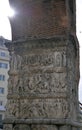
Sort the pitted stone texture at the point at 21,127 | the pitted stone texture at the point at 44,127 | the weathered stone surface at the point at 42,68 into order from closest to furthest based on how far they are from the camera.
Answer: the pitted stone texture at the point at 44,127, the weathered stone surface at the point at 42,68, the pitted stone texture at the point at 21,127

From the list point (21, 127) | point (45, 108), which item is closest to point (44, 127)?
point (45, 108)

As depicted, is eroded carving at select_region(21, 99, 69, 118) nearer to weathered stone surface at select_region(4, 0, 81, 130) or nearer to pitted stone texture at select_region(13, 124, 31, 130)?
weathered stone surface at select_region(4, 0, 81, 130)

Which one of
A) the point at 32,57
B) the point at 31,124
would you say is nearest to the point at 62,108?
the point at 31,124

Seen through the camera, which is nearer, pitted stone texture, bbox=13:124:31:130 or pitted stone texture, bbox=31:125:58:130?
pitted stone texture, bbox=31:125:58:130

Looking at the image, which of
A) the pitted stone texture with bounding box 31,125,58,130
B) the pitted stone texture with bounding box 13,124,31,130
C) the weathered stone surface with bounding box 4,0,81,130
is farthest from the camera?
the pitted stone texture with bounding box 13,124,31,130

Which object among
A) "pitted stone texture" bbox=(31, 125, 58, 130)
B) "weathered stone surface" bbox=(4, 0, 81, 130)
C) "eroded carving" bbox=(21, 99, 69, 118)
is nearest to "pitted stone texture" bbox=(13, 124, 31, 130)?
"weathered stone surface" bbox=(4, 0, 81, 130)

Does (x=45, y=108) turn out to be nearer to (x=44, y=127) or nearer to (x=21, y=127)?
(x=44, y=127)

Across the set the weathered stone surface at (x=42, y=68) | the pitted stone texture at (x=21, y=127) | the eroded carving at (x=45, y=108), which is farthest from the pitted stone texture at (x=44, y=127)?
the eroded carving at (x=45, y=108)

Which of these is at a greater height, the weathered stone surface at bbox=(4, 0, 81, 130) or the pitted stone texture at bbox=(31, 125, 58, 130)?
the weathered stone surface at bbox=(4, 0, 81, 130)

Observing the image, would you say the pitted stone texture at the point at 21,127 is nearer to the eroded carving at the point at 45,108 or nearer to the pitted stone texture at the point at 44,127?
the pitted stone texture at the point at 44,127

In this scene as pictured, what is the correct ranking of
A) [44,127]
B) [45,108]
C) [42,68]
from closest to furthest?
1. [44,127]
2. [45,108]
3. [42,68]

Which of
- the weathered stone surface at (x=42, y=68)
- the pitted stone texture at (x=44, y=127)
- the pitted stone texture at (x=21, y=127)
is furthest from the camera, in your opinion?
the pitted stone texture at (x=21, y=127)

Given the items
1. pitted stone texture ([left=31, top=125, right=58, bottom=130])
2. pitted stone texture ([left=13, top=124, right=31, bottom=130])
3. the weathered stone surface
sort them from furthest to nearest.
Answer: pitted stone texture ([left=13, top=124, right=31, bottom=130]), the weathered stone surface, pitted stone texture ([left=31, top=125, right=58, bottom=130])

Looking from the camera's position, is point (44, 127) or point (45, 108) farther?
point (45, 108)
